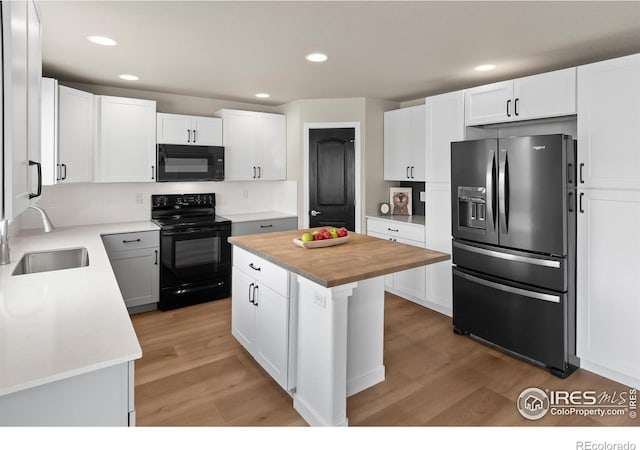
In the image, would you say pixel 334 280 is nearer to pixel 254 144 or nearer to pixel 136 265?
pixel 136 265

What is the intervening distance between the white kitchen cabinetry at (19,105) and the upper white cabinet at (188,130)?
2.56 meters

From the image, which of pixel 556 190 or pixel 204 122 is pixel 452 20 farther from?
pixel 204 122

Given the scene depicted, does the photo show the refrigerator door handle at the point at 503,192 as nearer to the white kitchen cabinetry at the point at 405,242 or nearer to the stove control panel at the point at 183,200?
the white kitchen cabinetry at the point at 405,242

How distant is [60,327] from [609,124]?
3223 mm

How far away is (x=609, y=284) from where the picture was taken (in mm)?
2582

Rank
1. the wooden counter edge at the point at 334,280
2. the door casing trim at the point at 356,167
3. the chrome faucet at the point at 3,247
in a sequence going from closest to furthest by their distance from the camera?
the wooden counter edge at the point at 334,280 < the chrome faucet at the point at 3,247 < the door casing trim at the point at 356,167

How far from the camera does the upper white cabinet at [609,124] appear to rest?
2416 millimetres

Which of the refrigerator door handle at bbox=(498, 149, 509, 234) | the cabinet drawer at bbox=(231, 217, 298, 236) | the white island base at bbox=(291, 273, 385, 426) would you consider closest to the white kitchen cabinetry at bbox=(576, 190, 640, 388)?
the refrigerator door handle at bbox=(498, 149, 509, 234)

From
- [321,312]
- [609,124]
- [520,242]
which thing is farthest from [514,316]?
[321,312]

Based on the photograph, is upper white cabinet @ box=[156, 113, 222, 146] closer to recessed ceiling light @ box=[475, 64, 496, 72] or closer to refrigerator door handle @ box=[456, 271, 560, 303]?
recessed ceiling light @ box=[475, 64, 496, 72]

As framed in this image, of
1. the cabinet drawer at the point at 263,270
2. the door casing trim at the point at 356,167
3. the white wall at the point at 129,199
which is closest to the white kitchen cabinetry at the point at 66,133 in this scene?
the white wall at the point at 129,199

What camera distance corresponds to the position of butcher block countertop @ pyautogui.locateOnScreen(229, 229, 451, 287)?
2008 millimetres

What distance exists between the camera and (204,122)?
4352 millimetres

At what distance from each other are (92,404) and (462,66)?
11.2ft
